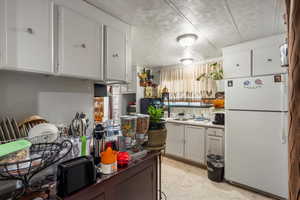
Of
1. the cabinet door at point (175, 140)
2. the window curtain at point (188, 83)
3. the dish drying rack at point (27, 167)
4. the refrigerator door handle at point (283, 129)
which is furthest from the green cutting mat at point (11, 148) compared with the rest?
the window curtain at point (188, 83)

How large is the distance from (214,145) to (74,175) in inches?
113

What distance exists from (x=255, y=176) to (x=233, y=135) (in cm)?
68

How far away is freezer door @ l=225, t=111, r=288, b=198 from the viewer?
2.17 meters

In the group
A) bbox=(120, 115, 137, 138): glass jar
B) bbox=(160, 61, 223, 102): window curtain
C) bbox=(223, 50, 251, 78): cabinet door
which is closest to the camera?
bbox=(120, 115, 137, 138): glass jar

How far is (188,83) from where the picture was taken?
13.8ft

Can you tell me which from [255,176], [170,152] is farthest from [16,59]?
[170,152]

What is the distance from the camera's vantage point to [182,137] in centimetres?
360

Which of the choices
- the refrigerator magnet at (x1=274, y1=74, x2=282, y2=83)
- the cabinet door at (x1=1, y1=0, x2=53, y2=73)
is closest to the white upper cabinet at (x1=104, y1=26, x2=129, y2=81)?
the cabinet door at (x1=1, y1=0, x2=53, y2=73)

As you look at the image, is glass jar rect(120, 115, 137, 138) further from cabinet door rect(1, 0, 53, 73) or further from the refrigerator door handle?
the refrigerator door handle

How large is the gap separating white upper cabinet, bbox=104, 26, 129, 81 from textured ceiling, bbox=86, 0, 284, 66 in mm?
221

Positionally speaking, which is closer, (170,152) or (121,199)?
(121,199)

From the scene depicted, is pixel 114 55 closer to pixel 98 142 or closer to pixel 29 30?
pixel 29 30

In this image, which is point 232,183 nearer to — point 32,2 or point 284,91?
point 284,91

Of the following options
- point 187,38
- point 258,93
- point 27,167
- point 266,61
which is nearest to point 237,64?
point 266,61
